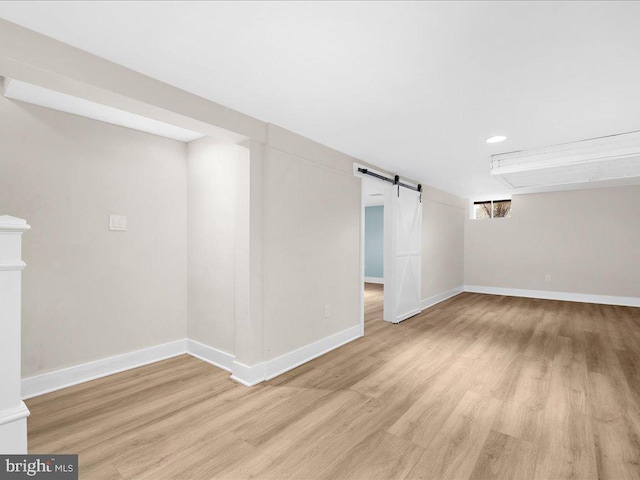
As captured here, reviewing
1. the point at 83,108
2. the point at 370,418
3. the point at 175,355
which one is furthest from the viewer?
the point at 175,355

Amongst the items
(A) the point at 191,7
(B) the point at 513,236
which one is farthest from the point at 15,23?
(B) the point at 513,236

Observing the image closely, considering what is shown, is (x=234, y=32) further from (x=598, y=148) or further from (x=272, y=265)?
(x=598, y=148)

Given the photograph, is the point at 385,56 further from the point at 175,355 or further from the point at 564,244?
the point at 564,244

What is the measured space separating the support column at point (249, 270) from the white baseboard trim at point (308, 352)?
14cm

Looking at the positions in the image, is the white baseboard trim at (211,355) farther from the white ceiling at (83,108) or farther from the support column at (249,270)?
the white ceiling at (83,108)

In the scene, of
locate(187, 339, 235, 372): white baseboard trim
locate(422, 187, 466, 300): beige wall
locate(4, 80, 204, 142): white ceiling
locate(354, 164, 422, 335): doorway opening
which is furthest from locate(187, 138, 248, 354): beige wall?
locate(422, 187, 466, 300): beige wall

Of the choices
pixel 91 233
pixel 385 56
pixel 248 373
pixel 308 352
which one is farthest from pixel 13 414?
pixel 385 56

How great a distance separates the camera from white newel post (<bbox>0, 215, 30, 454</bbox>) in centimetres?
135

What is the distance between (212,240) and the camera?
3.32 meters

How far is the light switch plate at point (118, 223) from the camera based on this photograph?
2974 millimetres

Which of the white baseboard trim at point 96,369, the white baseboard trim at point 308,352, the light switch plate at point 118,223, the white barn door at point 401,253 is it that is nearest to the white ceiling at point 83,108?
the light switch plate at point 118,223

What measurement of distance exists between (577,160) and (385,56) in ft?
9.98

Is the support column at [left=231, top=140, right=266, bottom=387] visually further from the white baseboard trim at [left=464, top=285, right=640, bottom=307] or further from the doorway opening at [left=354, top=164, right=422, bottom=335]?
the white baseboard trim at [left=464, top=285, right=640, bottom=307]

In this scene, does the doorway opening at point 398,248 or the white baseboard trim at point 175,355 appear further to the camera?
the doorway opening at point 398,248
